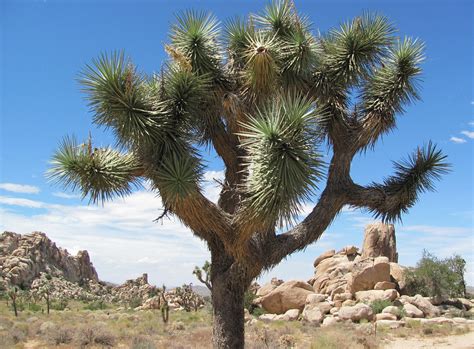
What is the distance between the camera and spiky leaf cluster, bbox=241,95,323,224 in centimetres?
686

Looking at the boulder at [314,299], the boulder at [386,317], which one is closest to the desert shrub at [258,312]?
the boulder at [314,299]

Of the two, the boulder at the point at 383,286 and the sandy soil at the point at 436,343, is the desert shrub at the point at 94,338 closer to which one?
the sandy soil at the point at 436,343

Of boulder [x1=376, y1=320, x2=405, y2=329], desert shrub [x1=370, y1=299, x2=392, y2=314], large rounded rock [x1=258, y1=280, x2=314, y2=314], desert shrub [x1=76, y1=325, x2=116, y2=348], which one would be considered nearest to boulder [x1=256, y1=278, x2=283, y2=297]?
large rounded rock [x1=258, y1=280, x2=314, y2=314]

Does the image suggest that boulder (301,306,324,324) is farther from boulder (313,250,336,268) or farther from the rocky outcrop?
the rocky outcrop

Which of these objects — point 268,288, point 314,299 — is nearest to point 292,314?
point 314,299

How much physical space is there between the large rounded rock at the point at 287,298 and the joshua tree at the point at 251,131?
21.7 m

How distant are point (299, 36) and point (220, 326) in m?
5.60

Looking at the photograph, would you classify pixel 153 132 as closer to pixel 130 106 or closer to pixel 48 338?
pixel 130 106

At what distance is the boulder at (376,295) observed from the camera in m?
27.4

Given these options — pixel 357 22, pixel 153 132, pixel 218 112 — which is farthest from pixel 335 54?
pixel 153 132

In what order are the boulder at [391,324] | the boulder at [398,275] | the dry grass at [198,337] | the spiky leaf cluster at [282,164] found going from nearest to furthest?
the spiky leaf cluster at [282,164]
the dry grass at [198,337]
the boulder at [391,324]
the boulder at [398,275]

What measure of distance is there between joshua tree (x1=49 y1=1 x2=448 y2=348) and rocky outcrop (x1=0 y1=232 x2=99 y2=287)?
52.2m

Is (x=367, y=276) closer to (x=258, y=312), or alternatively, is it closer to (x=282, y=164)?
(x=258, y=312)

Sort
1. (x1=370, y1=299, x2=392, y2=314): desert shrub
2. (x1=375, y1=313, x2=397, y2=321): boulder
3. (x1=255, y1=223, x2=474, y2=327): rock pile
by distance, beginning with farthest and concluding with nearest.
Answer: (x1=370, y1=299, x2=392, y2=314): desert shrub
(x1=255, y1=223, x2=474, y2=327): rock pile
(x1=375, y1=313, x2=397, y2=321): boulder
